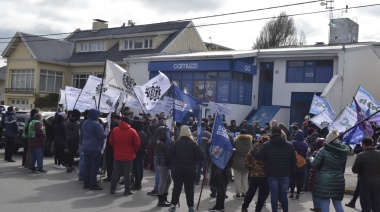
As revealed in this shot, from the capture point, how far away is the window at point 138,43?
3828 centimetres

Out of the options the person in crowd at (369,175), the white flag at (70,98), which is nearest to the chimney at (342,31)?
the white flag at (70,98)

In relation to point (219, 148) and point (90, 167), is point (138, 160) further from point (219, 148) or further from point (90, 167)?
point (219, 148)

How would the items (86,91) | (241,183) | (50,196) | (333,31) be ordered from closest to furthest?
(50,196), (241,183), (86,91), (333,31)

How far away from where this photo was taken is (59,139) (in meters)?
13.4

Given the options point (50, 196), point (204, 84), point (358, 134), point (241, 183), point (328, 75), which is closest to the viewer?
point (50, 196)

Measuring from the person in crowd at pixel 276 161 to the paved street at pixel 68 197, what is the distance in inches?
58.7

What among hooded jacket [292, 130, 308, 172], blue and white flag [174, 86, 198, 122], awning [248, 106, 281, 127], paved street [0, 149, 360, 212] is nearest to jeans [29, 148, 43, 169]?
paved street [0, 149, 360, 212]

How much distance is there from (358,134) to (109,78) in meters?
7.17

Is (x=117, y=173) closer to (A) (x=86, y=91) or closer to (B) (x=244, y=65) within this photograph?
(A) (x=86, y=91)

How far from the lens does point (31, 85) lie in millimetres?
40312

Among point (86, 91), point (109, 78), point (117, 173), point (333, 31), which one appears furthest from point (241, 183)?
point (333, 31)

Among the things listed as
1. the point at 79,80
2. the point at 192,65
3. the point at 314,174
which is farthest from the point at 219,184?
the point at 79,80

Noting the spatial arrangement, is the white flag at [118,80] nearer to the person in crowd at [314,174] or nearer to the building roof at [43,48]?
the person in crowd at [314,174]

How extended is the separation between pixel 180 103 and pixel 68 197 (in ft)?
10.8
